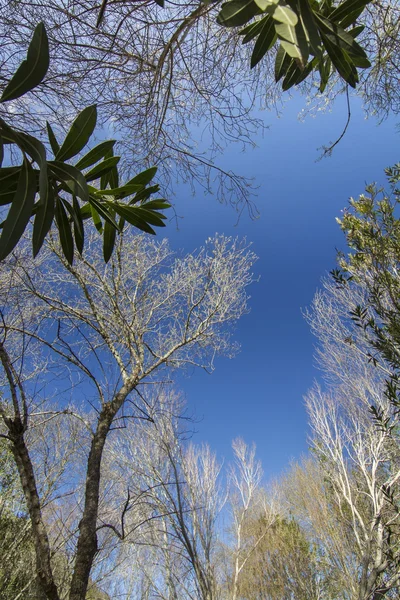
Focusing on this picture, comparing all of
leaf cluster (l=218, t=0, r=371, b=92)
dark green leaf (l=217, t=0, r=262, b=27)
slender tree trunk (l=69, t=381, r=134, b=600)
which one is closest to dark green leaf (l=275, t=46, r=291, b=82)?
leaf cluster (l=218, t=0, r=371, b=92)

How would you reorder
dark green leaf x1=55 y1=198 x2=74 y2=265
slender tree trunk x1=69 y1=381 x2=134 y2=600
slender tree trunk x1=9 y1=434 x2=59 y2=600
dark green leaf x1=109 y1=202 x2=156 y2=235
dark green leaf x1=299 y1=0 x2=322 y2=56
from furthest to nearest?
1. slender tree trunk x1=69 y1=381 x2=134 y2=600
2. slender tree trunk x1=9 y1=434 x2=59 y2=600
3. dark green leaf x1=109 y1=202 x2=156 y2=235
4. dark green leaf x1=55 y1=198 x2=74 y2=265
5. dark green leaf x1=299 y1=0 x2=322 y2=56

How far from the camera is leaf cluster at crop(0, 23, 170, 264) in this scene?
2.38 ft

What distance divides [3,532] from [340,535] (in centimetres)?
761

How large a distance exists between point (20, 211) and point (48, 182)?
0.16 m

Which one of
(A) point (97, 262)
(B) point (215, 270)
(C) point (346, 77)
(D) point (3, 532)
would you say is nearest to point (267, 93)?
(C) point (346, 77)

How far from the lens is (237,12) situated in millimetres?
822

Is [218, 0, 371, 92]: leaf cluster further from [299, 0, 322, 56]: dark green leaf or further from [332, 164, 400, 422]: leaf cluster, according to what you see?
[332, 164, 400, 422]: leaf cluster

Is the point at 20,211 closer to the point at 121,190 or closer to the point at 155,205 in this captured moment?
the point at 121,190

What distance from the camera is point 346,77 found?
1.10 metres

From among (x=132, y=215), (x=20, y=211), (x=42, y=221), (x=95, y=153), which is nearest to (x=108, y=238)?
(x=132, y=215)

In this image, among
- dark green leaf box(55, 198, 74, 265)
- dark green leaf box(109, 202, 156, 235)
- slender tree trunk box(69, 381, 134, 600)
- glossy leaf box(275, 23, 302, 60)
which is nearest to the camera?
glossy leaf box(275, 23, 302, 60)


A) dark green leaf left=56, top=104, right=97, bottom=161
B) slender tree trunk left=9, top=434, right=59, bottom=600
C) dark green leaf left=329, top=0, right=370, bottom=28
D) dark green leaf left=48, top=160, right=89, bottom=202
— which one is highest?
dark green leaf left=329, top=0, right=370, bottom=28

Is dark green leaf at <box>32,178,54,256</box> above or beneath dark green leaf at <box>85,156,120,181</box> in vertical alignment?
beneath

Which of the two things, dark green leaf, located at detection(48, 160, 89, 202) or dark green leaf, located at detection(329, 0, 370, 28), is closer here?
dark green leaf, located at detection(48, 160, 89, 202)
